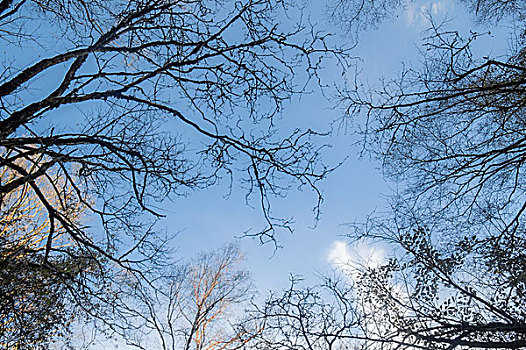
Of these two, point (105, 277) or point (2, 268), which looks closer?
point (2, 268)

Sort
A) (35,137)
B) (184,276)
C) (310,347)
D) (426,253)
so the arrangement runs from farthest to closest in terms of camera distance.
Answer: (184,276) < (310,347) < (426,253) < (35,137)

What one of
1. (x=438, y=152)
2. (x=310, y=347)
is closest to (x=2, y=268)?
(x=310, y=347)

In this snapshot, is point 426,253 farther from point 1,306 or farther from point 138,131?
point 1,306

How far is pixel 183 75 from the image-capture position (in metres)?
3.94

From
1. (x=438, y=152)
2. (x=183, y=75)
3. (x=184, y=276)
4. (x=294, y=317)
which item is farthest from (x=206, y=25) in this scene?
(x=184, y=276)

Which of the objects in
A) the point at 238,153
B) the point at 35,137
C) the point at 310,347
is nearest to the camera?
the point at 35,137

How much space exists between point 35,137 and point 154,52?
1440 mm

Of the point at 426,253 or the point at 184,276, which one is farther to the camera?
the point at 184,276

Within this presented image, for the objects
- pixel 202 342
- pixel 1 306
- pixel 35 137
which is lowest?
pixel 1 306

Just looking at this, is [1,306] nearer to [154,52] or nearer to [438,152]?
[154,52]

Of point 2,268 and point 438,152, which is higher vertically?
point 438,152

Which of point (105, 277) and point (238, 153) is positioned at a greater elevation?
point (238, 153)

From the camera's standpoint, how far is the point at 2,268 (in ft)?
12.0

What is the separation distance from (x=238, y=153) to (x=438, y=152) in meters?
2.27
